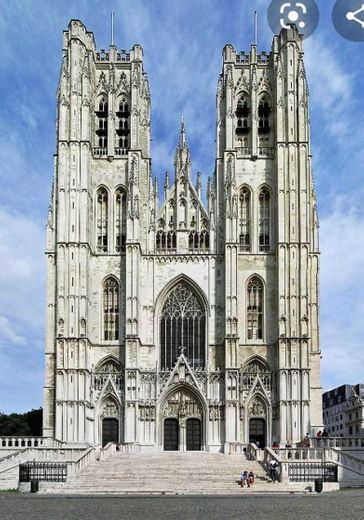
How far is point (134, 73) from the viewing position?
187ft

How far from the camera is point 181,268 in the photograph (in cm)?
5494

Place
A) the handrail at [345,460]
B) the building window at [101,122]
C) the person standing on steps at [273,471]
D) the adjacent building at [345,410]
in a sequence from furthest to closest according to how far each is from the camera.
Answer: the adjacent building at [345,410]
the building window at [101,122]
the handrail at [345,460]
the person standing on steps at [273,471]

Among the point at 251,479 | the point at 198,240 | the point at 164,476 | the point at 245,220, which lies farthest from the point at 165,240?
the point at 251,479

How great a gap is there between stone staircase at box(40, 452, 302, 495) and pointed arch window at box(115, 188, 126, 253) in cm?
1503

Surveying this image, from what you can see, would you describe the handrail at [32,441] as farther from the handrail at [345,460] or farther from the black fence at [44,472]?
the handrail at [345,460]

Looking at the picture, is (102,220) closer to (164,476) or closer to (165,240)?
(165,240)

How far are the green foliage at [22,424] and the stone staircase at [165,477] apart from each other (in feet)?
110

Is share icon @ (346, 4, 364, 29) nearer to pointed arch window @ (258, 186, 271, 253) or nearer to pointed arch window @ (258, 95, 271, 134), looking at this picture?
pointed arch window @ (258, 186, 271, 253)

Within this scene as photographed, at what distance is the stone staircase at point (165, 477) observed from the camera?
33.5 m

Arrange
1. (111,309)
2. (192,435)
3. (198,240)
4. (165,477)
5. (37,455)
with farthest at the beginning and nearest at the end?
(198,240), (111,309), (192,435), (37,455), (165,477)

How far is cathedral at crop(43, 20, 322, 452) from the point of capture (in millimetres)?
51938

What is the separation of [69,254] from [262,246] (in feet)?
39.0

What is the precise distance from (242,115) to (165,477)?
2814 centimetres

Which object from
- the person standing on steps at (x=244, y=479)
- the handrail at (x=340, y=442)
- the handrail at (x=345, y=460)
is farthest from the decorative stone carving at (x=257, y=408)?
the person standing on steps at (x=244, y=479)
